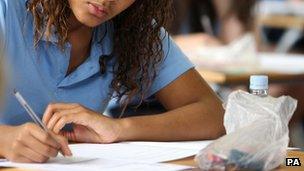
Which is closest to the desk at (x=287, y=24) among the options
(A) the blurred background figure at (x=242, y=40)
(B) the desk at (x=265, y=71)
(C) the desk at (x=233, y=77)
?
(A) the blurred background figure at (x=242, y=40)

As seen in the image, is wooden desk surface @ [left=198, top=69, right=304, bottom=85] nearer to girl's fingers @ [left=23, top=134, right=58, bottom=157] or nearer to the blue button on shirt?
the blue button on shirt

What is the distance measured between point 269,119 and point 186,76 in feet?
1.97

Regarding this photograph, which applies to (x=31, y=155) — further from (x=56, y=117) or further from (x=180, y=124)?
(x=180, y=124)

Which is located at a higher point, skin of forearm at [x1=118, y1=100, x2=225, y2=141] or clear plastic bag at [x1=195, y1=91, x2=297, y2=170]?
clear plastic bag at [x1=195, y1=91, x2=297, y2=170]

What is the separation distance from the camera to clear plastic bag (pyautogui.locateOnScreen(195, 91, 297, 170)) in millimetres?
1522

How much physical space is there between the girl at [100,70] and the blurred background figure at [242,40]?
1.41 m

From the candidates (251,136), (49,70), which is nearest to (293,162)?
(251,136)

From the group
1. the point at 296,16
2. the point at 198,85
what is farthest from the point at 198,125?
the point at 296,16

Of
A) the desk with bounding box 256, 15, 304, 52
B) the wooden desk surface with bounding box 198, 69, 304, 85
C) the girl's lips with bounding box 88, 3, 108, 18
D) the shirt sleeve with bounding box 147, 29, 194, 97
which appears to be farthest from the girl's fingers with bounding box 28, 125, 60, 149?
the desk with bounding box 256, 15, 304, 52

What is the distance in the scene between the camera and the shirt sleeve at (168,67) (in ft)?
7.22

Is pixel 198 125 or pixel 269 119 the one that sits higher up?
pixel 269 119

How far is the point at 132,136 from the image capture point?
6.24ft

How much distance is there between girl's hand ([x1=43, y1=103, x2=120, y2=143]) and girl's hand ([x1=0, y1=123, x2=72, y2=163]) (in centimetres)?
14

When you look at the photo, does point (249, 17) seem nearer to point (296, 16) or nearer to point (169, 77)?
point (296, 16)
